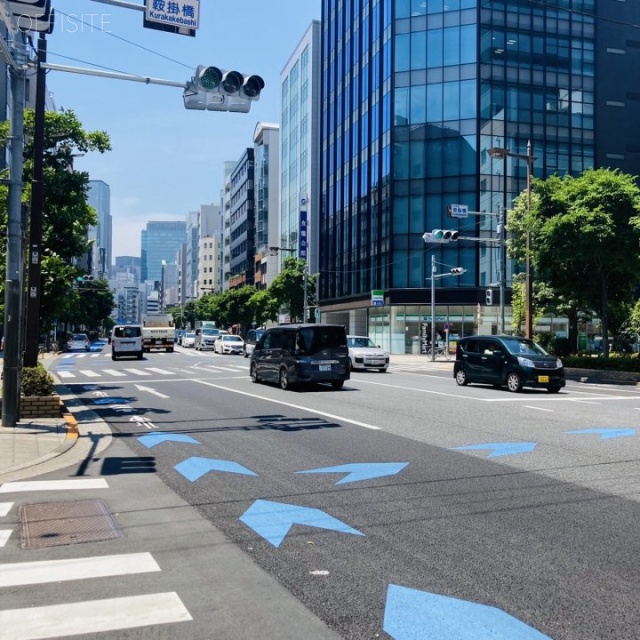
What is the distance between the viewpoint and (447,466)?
8445 mm

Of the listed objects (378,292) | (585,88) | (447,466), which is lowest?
(447,466)

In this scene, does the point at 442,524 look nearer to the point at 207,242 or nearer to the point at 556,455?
the point at 556,455

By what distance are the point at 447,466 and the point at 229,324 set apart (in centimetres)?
9723

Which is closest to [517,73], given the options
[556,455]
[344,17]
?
[344,17]

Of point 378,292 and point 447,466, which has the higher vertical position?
point 378,292

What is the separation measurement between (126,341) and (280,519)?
3500 cm

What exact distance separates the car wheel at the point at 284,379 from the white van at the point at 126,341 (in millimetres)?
21654

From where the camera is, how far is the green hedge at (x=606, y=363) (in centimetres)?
2638

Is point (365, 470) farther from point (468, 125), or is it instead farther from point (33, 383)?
point (468, 125)

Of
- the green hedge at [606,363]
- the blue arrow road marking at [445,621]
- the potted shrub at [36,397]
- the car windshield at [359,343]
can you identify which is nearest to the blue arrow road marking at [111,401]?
the potted shrub at [36,397]

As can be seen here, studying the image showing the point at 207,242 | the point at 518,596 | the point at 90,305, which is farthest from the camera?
the point at 207,242

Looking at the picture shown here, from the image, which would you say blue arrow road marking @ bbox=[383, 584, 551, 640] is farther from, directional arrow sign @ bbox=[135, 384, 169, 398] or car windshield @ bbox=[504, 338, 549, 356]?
car windshield @ bbox=[504, 338, 549, 356]

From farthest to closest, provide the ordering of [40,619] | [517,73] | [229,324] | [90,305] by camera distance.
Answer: [229,324]
[90,305]
[517,73]
[40,619]

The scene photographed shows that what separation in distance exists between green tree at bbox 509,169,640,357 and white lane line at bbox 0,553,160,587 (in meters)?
23.5
